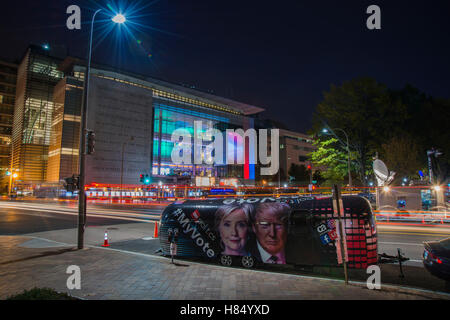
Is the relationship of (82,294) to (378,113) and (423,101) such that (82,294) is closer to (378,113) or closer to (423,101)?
(378,113)

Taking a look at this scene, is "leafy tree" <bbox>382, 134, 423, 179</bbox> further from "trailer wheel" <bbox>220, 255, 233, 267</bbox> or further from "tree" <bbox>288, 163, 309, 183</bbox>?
"tree" <bbox>288, 163, 309, 183</bbox>

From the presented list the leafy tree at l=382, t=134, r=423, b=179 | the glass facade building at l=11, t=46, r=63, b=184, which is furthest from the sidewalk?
the glass facade building at l=11, t=46, r=63, b=184

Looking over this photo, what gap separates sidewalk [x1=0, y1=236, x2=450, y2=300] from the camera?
221 inches

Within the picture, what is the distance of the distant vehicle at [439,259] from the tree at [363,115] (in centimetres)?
2398

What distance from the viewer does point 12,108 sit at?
8875cm

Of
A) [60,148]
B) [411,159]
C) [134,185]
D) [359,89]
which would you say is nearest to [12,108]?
[60,148]

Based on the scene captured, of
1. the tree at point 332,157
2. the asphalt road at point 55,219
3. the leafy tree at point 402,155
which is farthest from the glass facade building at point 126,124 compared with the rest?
the leafy tree at point 402,155

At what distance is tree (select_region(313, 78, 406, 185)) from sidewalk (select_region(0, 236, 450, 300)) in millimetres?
25541

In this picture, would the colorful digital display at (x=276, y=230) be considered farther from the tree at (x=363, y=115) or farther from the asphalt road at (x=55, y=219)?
the tree at (x=363, y=115)

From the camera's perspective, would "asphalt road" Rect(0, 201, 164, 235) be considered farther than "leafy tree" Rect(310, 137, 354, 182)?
No

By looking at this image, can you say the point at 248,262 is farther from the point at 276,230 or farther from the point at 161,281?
the point at 161,281
